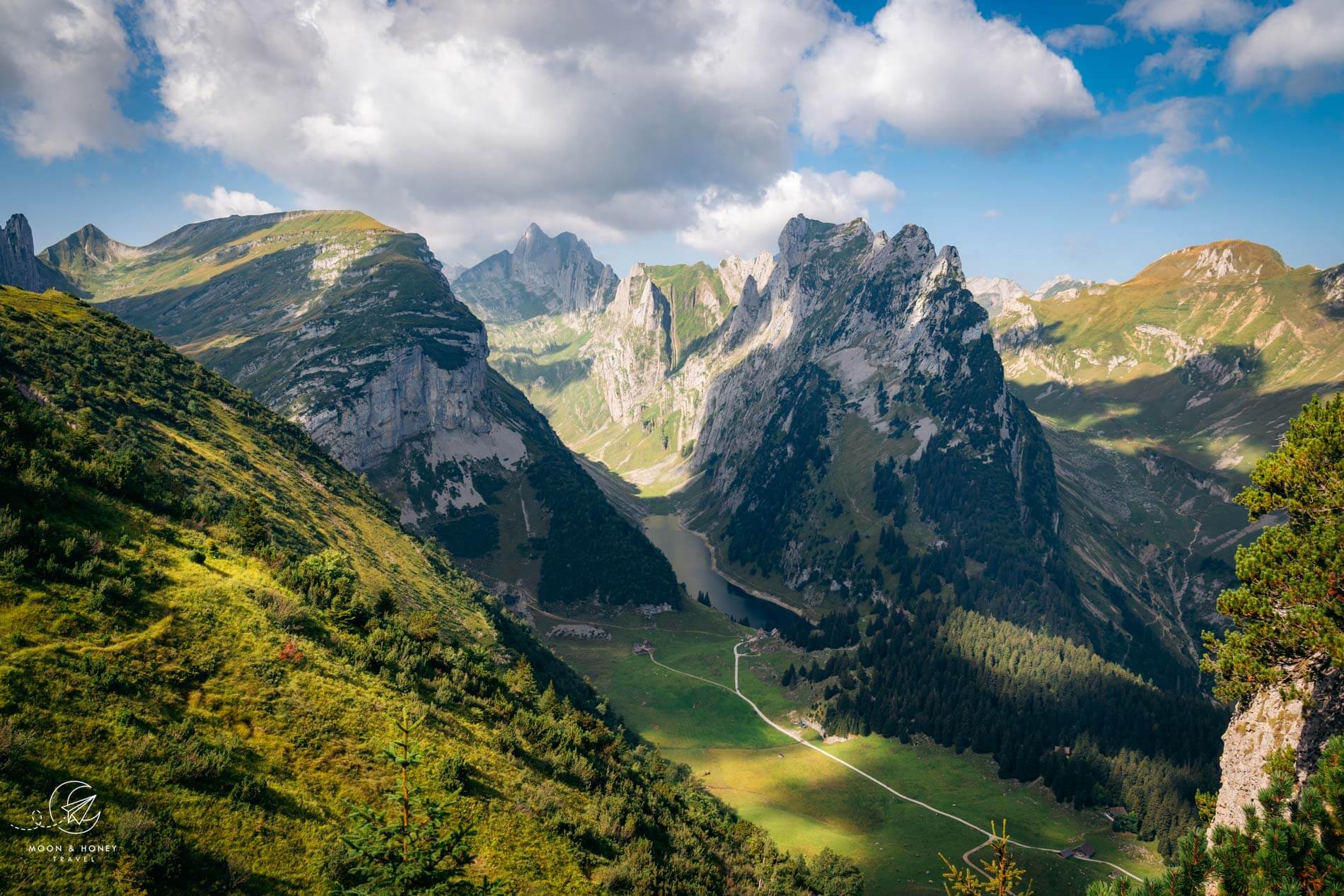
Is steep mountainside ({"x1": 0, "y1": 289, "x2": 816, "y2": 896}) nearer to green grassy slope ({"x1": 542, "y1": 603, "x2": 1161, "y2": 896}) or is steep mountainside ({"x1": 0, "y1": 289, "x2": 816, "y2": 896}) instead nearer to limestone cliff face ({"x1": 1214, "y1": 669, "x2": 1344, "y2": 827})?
limestone cliff face ({"x1": 1214, "y1": 669, "x2": 1344, "y2": 827})

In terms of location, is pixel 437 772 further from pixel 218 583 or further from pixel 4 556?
pixel 4 556

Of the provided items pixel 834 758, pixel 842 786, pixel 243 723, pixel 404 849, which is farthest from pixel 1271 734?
pixel 834 758

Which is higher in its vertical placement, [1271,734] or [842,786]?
[1271,734]

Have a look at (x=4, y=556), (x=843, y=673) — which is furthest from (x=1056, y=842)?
(x=4, y=556)

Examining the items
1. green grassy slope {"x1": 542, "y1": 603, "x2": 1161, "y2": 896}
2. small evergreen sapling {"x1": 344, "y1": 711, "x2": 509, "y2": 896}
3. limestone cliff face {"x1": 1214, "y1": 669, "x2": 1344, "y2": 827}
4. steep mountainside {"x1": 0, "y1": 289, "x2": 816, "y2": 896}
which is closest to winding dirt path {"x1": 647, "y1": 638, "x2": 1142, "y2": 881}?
green grassy slope {"x1": 542, "y1": 603, "x2": 1161, "y2": 896}

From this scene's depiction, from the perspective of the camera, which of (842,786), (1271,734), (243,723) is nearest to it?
(1271,734)

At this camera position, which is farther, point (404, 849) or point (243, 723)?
point (243, 723)

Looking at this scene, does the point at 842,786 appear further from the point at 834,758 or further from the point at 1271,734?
the point at 1271,734
